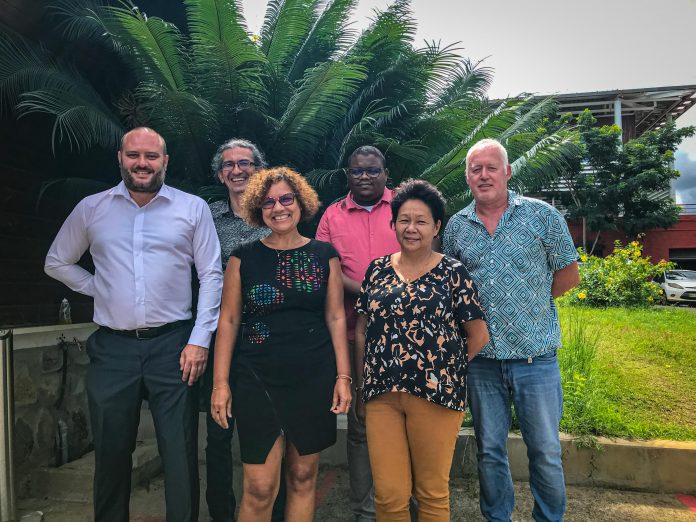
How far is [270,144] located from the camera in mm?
4492

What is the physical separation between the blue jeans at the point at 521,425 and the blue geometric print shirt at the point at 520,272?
0.35 feet

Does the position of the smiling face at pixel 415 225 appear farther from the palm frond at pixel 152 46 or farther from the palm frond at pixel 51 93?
the palm frond at pixel 51 93

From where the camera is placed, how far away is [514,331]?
257cm

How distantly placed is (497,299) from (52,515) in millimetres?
3323

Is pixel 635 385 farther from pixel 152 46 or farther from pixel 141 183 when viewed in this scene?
pixel 152 46

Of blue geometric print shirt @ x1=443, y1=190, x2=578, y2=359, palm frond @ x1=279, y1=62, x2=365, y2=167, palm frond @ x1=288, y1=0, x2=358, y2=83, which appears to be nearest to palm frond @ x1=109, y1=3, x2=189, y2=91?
palm frond @ x1=279, y1=62, x2=365, y2=167

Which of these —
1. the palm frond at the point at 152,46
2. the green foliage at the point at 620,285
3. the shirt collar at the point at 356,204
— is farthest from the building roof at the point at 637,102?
the shirt collar at the point at 356,204

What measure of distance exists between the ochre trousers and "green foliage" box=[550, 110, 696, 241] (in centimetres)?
2111

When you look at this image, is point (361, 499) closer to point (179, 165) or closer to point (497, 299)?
point (497, 299)

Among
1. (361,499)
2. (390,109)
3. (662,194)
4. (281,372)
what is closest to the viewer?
(281,372)

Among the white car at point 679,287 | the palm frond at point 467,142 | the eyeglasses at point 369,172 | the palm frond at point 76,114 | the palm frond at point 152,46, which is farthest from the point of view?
the white car at point 679,287

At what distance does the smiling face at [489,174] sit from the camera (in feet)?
8.68

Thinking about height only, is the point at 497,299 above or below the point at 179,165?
below

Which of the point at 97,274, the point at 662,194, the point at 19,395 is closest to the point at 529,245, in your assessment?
the point at 97,274
